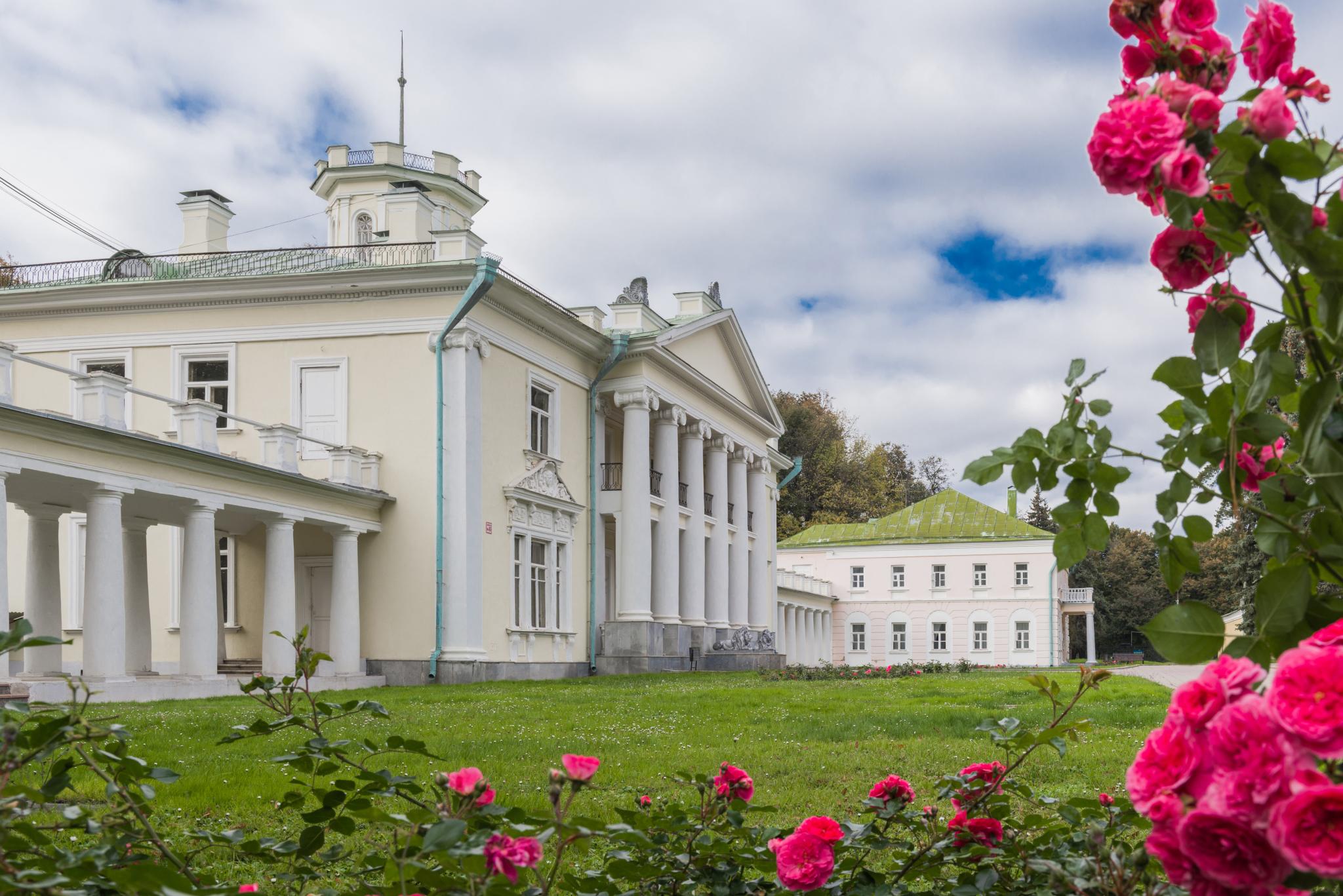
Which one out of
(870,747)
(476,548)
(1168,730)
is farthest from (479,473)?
(1168,730)

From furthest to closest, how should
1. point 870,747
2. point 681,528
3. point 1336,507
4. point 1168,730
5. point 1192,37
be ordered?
1. point 681,528
2. point 870,747
3. point 1192,37
4. point 1336,507
5. point 1168,730

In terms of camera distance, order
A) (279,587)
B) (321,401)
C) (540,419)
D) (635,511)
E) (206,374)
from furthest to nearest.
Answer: (635,511), (540,419), (206,374), (321,401), (279,587)

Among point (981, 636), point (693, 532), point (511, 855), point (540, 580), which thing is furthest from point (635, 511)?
point (981, 636)

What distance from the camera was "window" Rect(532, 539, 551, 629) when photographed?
27.9 meters

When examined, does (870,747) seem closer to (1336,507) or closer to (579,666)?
(1336,507)

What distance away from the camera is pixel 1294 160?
5.73 feet

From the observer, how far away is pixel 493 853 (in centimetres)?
212

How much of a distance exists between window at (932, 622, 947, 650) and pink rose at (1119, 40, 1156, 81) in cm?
6350

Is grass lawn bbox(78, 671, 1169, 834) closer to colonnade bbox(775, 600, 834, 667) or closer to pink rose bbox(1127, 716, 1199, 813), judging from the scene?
pink rose bbox(1127, 716, 1199, 813)

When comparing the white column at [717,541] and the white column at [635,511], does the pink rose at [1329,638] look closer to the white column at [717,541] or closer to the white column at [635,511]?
the white column at [635,511]

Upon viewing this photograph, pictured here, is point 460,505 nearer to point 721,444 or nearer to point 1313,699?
point 721,444

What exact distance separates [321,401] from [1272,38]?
25192 mm

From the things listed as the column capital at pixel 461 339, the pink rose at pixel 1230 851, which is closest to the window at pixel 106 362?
the column capital at pixel 461 339

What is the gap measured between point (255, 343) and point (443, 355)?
4.23m
